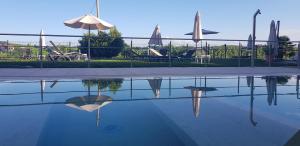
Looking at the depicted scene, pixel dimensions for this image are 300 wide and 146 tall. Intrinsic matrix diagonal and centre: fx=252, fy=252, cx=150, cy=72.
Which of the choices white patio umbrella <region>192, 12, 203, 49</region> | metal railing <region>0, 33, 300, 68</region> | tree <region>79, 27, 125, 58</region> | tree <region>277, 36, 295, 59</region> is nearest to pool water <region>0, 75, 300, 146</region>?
metal railing <region>0, 33, 300, 68</region>

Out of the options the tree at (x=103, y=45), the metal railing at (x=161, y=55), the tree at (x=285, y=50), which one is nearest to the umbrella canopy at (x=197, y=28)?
the metal railing at (x=161, y=55)

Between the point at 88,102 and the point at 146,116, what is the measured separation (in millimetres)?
741

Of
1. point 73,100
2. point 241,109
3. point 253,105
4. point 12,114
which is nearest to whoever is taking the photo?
point 12,114

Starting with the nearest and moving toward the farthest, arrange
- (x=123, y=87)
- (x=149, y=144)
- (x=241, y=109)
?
(x=149, y=144), (x=241, y=109), (x=123, y=87)

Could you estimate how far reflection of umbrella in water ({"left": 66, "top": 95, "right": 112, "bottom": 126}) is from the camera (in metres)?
2.17

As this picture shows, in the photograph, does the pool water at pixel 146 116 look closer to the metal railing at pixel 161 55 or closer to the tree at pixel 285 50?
the metal railing at pixel 161 55

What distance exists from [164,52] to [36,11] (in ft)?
28.1

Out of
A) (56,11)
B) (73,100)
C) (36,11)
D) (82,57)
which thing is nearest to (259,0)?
(82,57)

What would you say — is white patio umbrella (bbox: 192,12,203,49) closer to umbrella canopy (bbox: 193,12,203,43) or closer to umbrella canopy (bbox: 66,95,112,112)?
umbrella canopy (bbox: 193,12,203,43)

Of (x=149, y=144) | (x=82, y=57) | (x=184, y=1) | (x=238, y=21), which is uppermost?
(x=184, y=1)

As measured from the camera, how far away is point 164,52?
9641mm

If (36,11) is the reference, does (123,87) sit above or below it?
below

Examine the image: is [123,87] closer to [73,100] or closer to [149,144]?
[73,100]

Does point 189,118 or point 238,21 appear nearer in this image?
point 189,118
